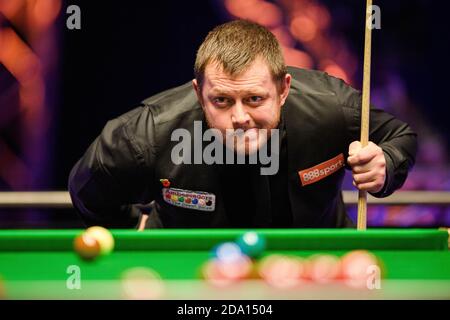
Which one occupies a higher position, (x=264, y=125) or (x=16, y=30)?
(x=16, y=30)

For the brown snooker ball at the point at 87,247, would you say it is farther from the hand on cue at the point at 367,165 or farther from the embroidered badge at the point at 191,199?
the hand on cue at the point at 367,165

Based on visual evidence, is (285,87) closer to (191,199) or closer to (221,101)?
(221,101)

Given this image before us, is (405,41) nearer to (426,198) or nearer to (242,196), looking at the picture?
(426,198)

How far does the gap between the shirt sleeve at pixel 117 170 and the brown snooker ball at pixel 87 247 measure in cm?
65

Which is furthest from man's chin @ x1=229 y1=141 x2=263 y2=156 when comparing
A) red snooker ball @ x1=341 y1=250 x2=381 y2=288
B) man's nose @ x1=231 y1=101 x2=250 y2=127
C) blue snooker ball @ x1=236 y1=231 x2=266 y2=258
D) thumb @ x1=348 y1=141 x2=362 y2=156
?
red snooker ball @ x1=341 y1=250 x2=381 y2=288

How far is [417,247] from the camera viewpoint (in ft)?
6.23

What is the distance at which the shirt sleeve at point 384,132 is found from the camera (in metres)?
2.45

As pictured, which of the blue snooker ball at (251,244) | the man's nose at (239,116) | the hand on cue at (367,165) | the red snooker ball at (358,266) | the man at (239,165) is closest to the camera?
the red snooker ball at (358,266)

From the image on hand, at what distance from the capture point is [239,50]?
2223 millimetres

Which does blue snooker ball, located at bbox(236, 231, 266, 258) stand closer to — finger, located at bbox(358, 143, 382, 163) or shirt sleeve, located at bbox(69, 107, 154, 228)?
finger, located at bbox(358, 143, 382, 163)

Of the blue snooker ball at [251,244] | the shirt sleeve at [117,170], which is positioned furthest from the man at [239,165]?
the blue snooker ball at [251,244]
